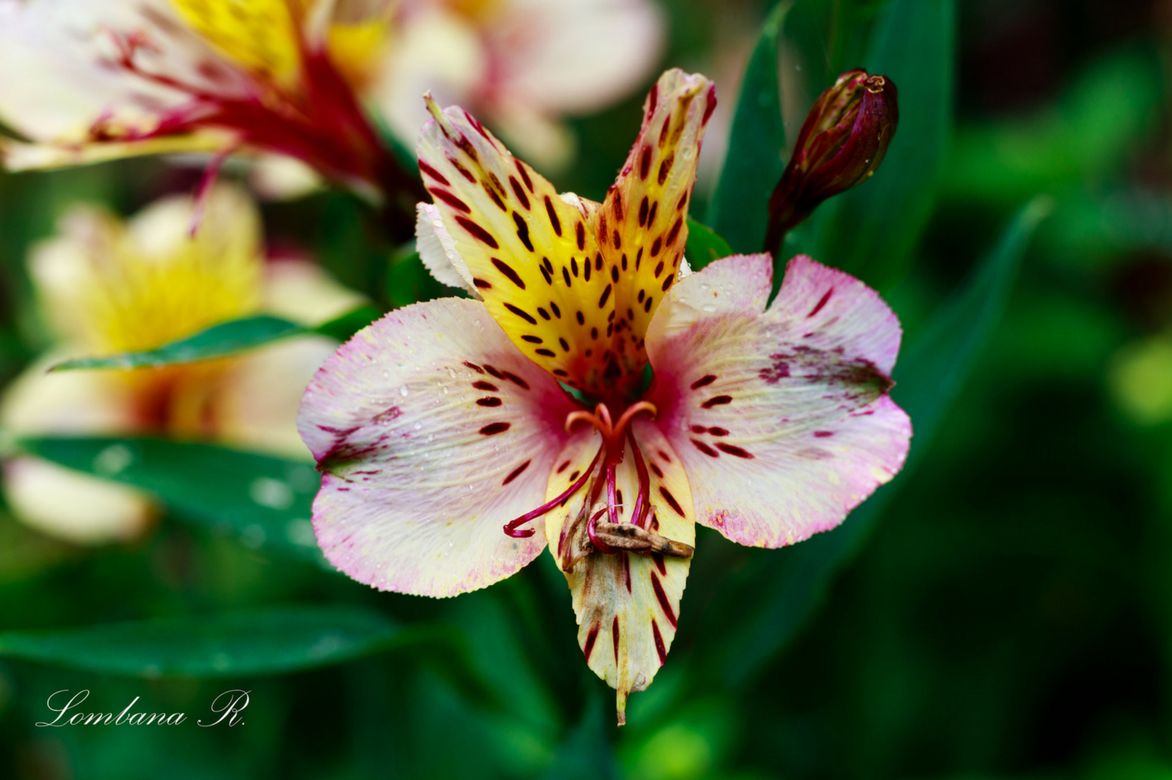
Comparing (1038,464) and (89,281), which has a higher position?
(89,281)

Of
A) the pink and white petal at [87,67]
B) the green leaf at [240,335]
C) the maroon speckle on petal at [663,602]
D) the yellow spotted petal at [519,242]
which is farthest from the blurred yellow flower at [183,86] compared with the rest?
the maroon speckle on petal at [663,602]

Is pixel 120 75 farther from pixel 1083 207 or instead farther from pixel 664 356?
pixel 1083 207

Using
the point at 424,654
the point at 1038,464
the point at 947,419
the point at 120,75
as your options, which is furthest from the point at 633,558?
the point at 1038,464

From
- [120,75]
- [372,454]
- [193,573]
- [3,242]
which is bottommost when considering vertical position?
[193,573]

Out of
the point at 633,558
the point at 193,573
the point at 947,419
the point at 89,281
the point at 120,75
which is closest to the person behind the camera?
the point at 633,558

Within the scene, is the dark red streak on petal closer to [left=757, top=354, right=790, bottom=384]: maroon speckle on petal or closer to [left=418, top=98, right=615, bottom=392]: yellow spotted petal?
[left=418, top=98, right=615, bottom=392]: yellow spotted petal

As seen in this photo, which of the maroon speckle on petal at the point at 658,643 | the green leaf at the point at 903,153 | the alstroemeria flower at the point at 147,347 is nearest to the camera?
the maroon speckle on petal at the point at 658,643
